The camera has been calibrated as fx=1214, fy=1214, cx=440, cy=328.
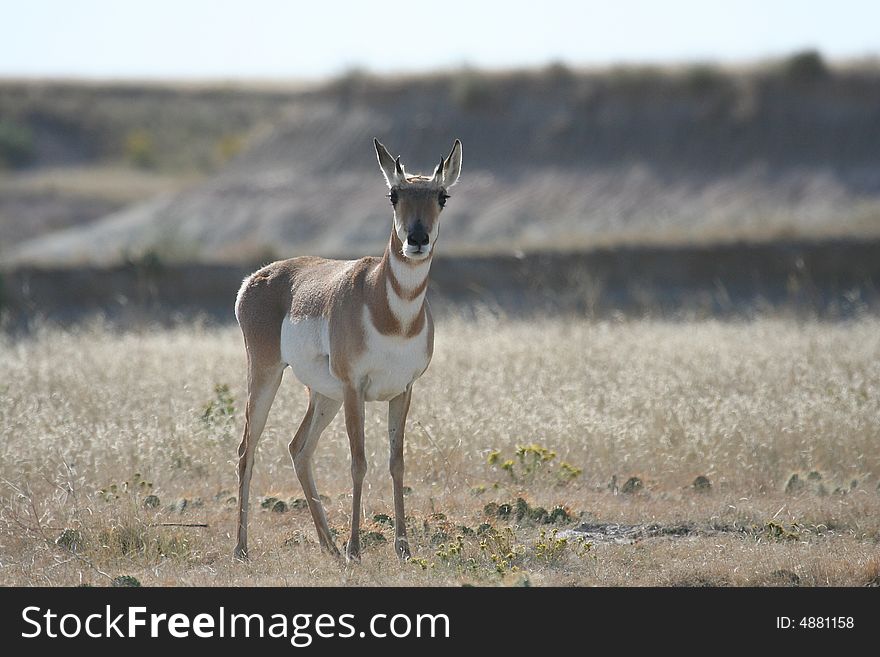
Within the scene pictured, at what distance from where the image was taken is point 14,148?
6856cm

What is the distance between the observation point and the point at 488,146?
41250mm

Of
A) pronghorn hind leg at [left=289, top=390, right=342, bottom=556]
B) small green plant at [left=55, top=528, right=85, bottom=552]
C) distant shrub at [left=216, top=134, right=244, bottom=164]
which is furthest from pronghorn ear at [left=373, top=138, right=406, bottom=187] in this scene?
distant shrub at [left=216, top=134, right=244, bottom=164]

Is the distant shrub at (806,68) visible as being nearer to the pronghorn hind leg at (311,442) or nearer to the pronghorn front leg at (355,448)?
the pronghorn hind leg at (311,442)

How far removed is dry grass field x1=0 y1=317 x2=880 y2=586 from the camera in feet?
29.0

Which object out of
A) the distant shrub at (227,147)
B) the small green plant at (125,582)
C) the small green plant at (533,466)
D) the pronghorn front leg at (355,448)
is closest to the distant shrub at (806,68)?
the small green plant at (533,466)

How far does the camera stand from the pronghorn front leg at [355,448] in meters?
8.91

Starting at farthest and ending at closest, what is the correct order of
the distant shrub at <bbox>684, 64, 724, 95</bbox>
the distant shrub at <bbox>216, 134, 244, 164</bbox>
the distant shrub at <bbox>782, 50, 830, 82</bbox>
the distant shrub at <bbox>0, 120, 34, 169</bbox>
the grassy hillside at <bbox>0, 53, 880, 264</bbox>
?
the distant shrub at <bbox>216, 134, 244, 164</bbox>, the distant shrub at <bbox>0, 120, 34, 169</bbox>, the distant shrub at <bbox>684, 64, 724, 95</bbox>, the distant shrub at <bbox>782, 50, 830, 82</bbox>, the grassy hillside at <bbox>0, 53, 880, 264</bbox>

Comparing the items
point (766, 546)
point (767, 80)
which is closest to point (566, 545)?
point (766, 546)

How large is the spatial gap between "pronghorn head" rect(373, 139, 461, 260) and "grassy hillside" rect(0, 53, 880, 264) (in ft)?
66.2

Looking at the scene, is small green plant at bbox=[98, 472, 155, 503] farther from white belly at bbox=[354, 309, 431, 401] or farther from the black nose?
the black nose

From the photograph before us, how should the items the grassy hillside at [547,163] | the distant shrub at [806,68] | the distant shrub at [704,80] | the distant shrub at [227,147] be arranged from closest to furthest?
the grassy hillside at [547,163], the distant shrub at [806,68], the distant shrub at [704,80], the distant shrub at [227,147]

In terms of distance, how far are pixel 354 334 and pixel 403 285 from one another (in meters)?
0.53

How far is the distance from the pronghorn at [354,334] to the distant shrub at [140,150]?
63416mm
